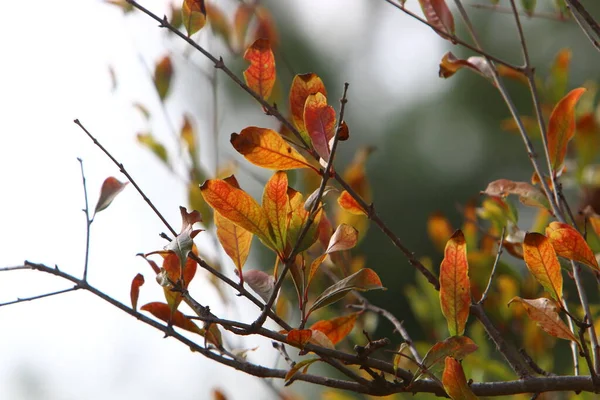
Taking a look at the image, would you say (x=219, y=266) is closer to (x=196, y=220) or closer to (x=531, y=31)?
(x=196, y=220)

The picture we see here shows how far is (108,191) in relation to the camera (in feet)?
2.56

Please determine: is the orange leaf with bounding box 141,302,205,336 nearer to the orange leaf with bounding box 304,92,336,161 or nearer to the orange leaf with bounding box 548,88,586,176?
the orange leaf with bounding box 304,92,336,161

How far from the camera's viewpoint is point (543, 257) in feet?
2.28

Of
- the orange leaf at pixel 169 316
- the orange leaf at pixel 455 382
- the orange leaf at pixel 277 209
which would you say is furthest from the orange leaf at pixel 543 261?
the orange leaf at pixel 169 316

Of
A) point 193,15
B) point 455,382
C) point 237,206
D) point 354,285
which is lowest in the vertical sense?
point 455,382

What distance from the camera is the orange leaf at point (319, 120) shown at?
68 centimetres

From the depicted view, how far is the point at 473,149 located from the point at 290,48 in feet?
7.10

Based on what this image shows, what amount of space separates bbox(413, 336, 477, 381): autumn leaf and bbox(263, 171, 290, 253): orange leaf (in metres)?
0.18

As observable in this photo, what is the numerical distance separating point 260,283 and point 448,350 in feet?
0.66

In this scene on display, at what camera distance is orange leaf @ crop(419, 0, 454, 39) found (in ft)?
2.96

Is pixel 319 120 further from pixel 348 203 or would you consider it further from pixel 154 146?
pixel 154 146

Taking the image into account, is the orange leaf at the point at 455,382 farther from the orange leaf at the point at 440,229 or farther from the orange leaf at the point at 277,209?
the orange leaf at the point at 440,229

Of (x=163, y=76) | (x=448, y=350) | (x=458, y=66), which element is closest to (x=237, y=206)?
(x=448, y=350)

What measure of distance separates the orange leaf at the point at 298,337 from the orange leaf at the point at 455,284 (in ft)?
0.52
